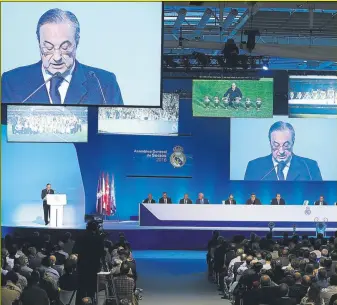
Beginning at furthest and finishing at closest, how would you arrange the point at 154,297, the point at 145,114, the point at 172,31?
1. the point at 145,114
2. the point at 172,31
3. the point at 154,297

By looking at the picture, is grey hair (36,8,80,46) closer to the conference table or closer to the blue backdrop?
the conference table

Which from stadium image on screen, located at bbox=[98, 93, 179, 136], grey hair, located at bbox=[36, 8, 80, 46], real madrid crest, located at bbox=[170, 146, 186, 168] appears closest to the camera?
grey hair, located at bbox=[36, 8, 80, 46]

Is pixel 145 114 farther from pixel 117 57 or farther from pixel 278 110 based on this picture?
pixel 117 57

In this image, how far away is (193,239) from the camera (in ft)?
63.4

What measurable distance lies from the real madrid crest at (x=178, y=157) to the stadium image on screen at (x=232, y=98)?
11.0 ft

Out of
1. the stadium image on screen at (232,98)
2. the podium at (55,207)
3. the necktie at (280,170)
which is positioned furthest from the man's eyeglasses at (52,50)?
the necktie at (280,170)

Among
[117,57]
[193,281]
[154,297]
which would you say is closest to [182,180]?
[193,281]

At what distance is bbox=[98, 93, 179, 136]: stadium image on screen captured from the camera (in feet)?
72.5

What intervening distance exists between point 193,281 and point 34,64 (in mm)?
6140

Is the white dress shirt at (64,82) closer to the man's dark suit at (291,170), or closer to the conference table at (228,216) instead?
the conference table at (228,216)

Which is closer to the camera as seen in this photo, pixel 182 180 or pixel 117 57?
pixel 117 57

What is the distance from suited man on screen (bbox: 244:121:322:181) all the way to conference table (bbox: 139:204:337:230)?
2.94 meters

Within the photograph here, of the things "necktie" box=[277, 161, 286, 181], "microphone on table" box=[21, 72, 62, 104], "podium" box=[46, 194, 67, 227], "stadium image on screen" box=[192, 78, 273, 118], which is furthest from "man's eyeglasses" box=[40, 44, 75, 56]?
"necktie" box=[277, 161, 286, 181]

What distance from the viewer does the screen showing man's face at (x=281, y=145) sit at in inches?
878
